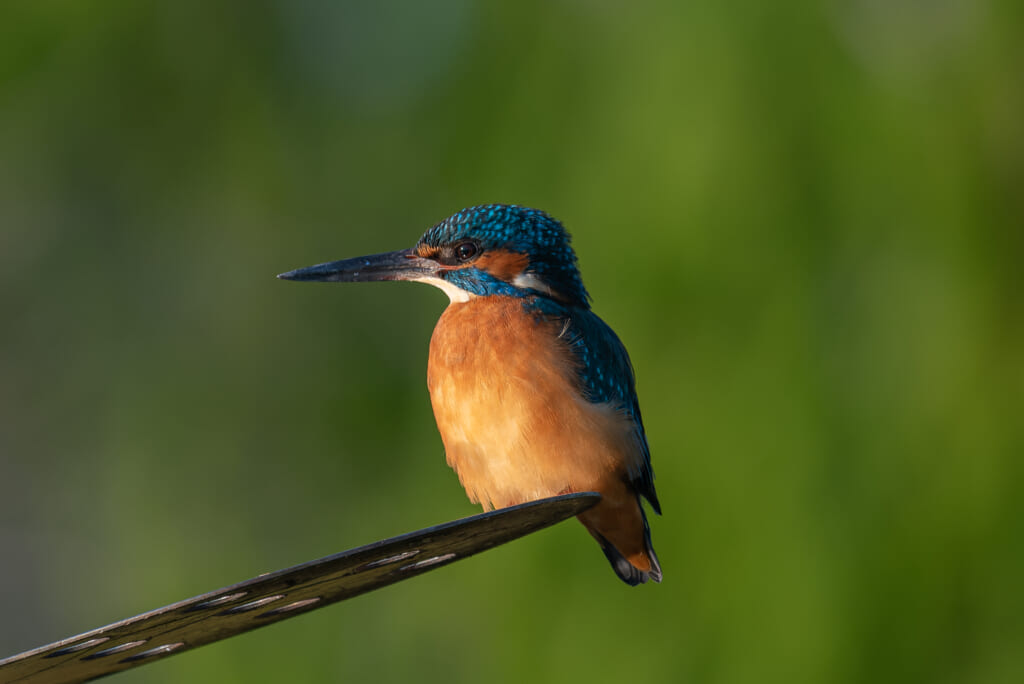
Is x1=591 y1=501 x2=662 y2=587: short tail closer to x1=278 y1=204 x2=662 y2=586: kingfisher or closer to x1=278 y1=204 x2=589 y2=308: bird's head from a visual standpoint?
x1=278 y1=204 x2=662 y2=586: kingfisher

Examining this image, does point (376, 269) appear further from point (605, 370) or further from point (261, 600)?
point (261, 600)

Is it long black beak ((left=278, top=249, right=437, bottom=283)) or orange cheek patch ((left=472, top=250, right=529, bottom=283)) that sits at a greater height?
long black beak ((left=278, top=249, right=437, bottom=283))

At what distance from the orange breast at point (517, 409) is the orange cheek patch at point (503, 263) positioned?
4cm

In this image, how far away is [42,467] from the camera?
9.59 ft

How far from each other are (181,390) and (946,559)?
2.00 meters

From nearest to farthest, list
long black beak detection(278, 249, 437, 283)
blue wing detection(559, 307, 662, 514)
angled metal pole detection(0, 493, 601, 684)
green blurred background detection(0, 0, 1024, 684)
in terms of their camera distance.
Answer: angled metal pole detection(0, 493, 601, 684), long black beak detection(278, 249, 437, 283), blue wing detection(559, 307, 662, 514), green blurred background detection(0, 0, 1024, 684)

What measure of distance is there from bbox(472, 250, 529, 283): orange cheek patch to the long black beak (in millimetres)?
58

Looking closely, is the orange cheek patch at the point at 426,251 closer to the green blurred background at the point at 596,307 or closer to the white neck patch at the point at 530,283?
the white neck patch at the point at 530,283

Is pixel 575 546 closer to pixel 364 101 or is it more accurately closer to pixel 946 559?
pixel 946 559

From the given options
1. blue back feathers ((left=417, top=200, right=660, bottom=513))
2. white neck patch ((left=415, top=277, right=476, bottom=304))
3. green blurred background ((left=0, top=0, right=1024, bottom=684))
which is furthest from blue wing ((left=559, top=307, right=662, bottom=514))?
green blurred background ((left=0, top=0, right=1024, bottom=684))

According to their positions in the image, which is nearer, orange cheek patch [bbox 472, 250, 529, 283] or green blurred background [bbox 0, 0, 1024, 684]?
orange cheek patch [bbox 472, 250, 529, 283]

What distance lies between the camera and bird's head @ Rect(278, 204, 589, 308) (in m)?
1.03

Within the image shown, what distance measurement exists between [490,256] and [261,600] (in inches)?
27.4

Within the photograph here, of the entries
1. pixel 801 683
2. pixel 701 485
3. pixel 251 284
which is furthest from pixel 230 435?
pixel 801 683
